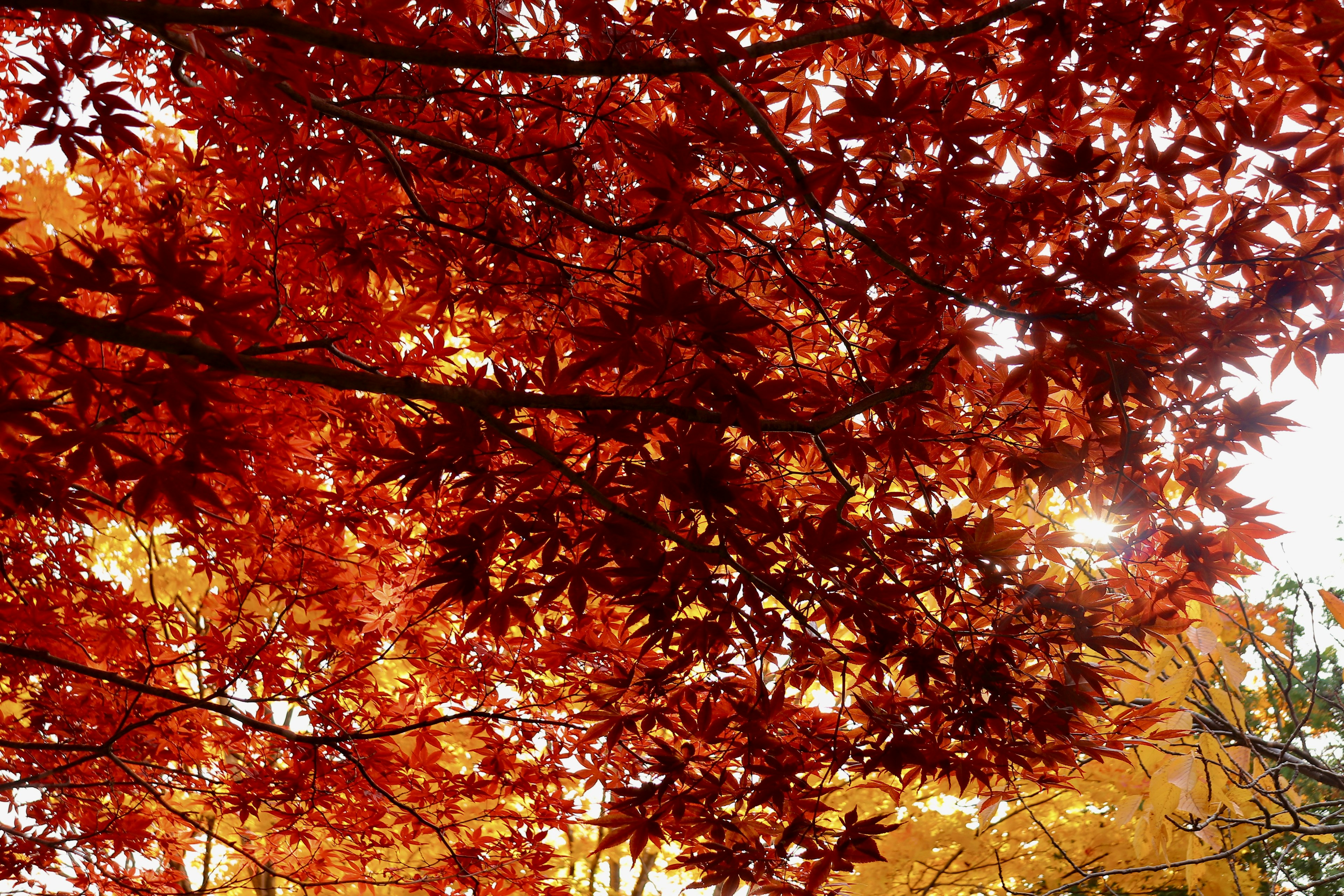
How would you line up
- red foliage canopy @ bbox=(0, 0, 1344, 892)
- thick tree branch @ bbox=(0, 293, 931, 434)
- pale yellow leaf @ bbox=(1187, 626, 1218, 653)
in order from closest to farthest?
1. thick tree branch @ bbox=(0, 293, 931, 434)
2. red foliage canopy @ bbox=(0, 0, 1344, 892)
3. pale yellow leaf @ bbox=(1187, 626, 1218, 653)

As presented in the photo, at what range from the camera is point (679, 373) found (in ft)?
7.26

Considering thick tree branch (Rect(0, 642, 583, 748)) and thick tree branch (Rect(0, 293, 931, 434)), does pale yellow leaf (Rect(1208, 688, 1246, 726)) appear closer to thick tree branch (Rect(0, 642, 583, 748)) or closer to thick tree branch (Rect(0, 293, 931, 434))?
thick tree branch (Rect(0, 293, 931, 434))

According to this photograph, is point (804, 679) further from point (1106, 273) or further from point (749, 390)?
point (1106, 273)

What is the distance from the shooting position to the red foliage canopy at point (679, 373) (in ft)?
5.40

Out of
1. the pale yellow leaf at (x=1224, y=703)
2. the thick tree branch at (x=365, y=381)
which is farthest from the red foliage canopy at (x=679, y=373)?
the pale yellow leaf at (x=1224, y=703)

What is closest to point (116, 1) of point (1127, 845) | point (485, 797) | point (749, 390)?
point (749, 390)

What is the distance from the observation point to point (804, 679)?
241 centimetres

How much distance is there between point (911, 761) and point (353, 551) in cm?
271

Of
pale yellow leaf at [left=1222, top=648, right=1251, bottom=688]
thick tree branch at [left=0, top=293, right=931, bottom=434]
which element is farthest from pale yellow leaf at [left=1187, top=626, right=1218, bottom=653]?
thick tree branch at [left=0, top=293, right=931, bottom=434]

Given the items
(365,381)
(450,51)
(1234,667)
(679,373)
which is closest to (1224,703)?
(1234,667)

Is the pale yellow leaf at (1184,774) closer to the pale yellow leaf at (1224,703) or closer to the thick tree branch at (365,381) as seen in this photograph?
the pale yellow leaf at (1224,703)

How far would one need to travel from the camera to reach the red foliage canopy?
1.65 meters

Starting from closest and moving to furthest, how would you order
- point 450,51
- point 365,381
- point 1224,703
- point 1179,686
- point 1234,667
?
point 365,381, point 450,51, point 1234,667, point 1179,686, point 1224,703

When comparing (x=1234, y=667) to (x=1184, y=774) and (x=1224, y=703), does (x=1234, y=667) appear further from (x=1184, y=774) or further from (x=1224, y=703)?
(x=1224, y=703)
